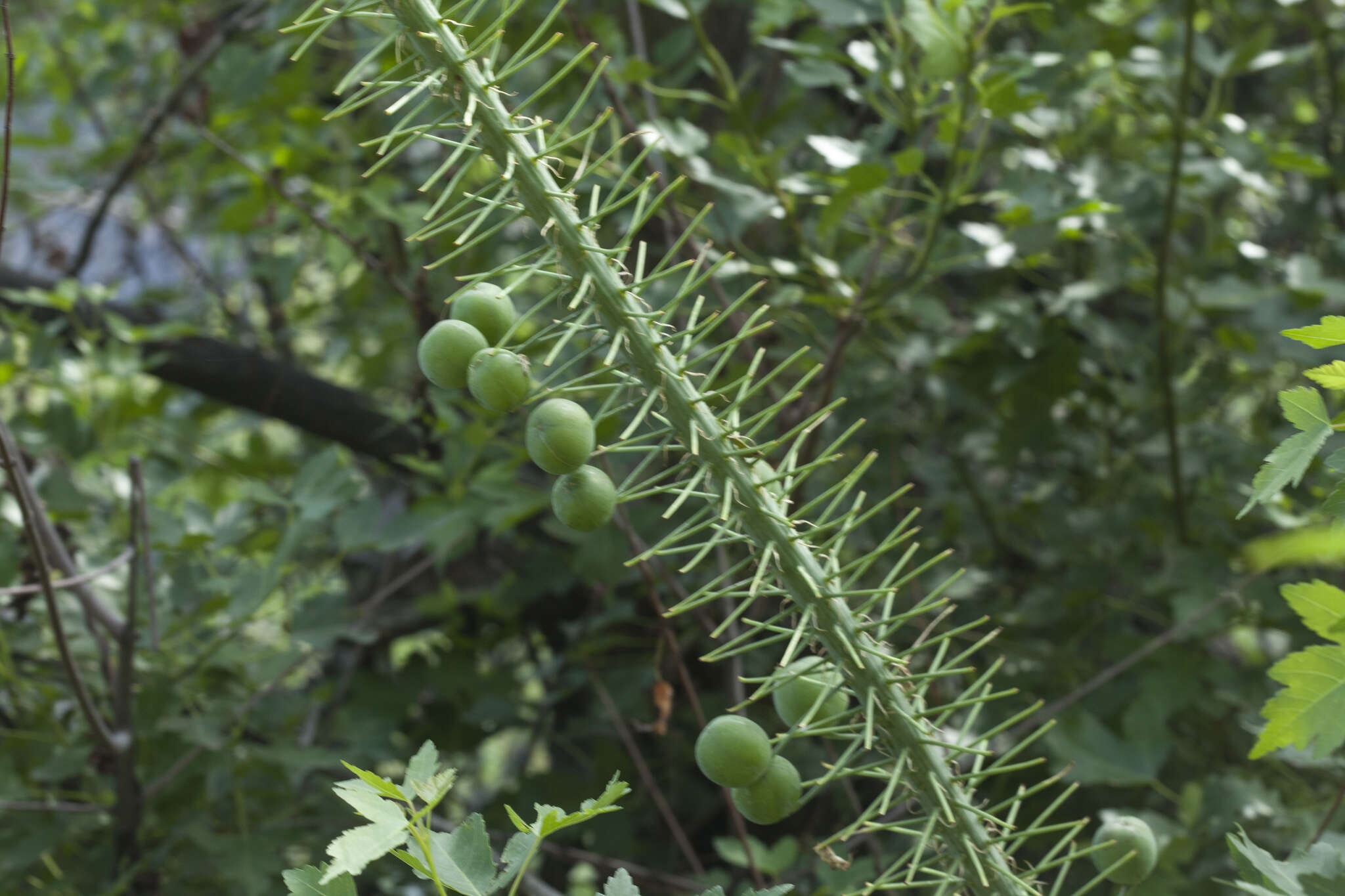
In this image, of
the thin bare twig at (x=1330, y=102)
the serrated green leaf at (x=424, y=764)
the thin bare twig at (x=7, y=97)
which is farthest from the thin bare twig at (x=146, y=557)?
the thin bare twig at (x=1330, y=102)

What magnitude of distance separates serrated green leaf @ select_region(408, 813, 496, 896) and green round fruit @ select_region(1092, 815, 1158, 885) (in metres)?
0.30

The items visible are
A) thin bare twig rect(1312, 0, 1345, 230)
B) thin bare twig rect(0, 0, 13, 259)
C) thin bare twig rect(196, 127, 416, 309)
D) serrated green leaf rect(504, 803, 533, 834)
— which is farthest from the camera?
thin bare twig rect(1312, 0, 1345, 230)

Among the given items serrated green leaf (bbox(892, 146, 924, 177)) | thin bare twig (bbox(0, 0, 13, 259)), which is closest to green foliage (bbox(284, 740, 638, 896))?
thin bare twig (bbox(0, 0, 13, 259))

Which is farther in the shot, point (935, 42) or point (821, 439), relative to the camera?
point (821, 439)

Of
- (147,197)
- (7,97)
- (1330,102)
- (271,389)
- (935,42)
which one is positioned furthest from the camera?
(147,197)

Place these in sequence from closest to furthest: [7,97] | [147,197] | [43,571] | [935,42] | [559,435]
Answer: [559,435] < [7,97] < [43,571] < [935,42] < [147,197]

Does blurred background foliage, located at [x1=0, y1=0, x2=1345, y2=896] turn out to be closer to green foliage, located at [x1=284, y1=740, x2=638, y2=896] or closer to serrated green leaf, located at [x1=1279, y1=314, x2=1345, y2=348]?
green foliage, located at [x1=284, y1=740, x2=638, y2=896]

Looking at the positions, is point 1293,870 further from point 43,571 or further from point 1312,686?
point 43,571

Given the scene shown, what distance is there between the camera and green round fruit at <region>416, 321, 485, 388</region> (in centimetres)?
46

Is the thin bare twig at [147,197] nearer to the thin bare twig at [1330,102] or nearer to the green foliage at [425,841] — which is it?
the green foliage at [425,841]

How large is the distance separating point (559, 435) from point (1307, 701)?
41 cm

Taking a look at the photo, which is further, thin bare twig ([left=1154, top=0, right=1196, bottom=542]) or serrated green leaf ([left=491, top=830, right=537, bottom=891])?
thin bare twig ([left=1154, top=0, right=1196, bottom=542])

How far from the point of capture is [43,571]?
798 millimetres

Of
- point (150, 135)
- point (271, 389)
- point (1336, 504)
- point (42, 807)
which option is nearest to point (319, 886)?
point (1336, 504)
